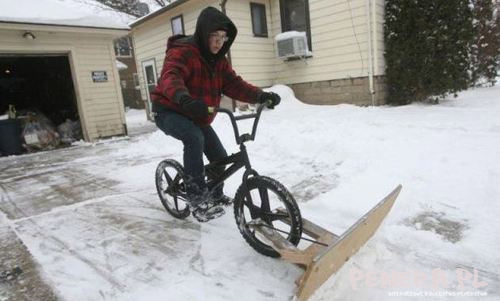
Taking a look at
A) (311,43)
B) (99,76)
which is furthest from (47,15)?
(311,43)

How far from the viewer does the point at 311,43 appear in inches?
409

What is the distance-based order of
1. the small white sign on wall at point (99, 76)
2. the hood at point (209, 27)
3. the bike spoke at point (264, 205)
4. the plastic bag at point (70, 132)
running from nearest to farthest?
Result: the bike spoke at point (264, 205)
the hood at point (209, 27)
the small white sign on wall at point (99, 76)
the plastic bag at point (70, 132)

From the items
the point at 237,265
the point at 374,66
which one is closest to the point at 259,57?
the point at 374,66

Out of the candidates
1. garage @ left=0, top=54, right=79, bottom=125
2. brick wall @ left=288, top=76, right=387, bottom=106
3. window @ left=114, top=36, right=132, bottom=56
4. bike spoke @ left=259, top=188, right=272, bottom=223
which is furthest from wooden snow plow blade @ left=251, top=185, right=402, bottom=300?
window @ left=114, top=36, right=132, bottom=56

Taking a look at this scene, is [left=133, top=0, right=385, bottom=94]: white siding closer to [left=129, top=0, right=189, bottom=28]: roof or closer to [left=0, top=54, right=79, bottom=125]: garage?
[left=129, top=0, right=189, bottom=28]: roof

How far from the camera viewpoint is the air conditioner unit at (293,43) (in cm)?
1012

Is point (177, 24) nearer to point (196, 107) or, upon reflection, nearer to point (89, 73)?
point (89, 73)

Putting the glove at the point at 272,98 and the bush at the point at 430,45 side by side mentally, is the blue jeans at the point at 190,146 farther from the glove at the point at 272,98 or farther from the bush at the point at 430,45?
the bush at the point at 430,45

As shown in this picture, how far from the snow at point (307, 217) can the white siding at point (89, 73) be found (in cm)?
385

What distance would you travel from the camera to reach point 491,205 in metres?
3.05

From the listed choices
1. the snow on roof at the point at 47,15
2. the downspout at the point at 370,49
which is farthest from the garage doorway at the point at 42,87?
the downspout at the point at 370,49

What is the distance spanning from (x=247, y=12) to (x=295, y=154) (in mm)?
6979

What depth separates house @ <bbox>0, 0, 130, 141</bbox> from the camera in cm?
831

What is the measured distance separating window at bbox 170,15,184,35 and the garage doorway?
3.64 meters
